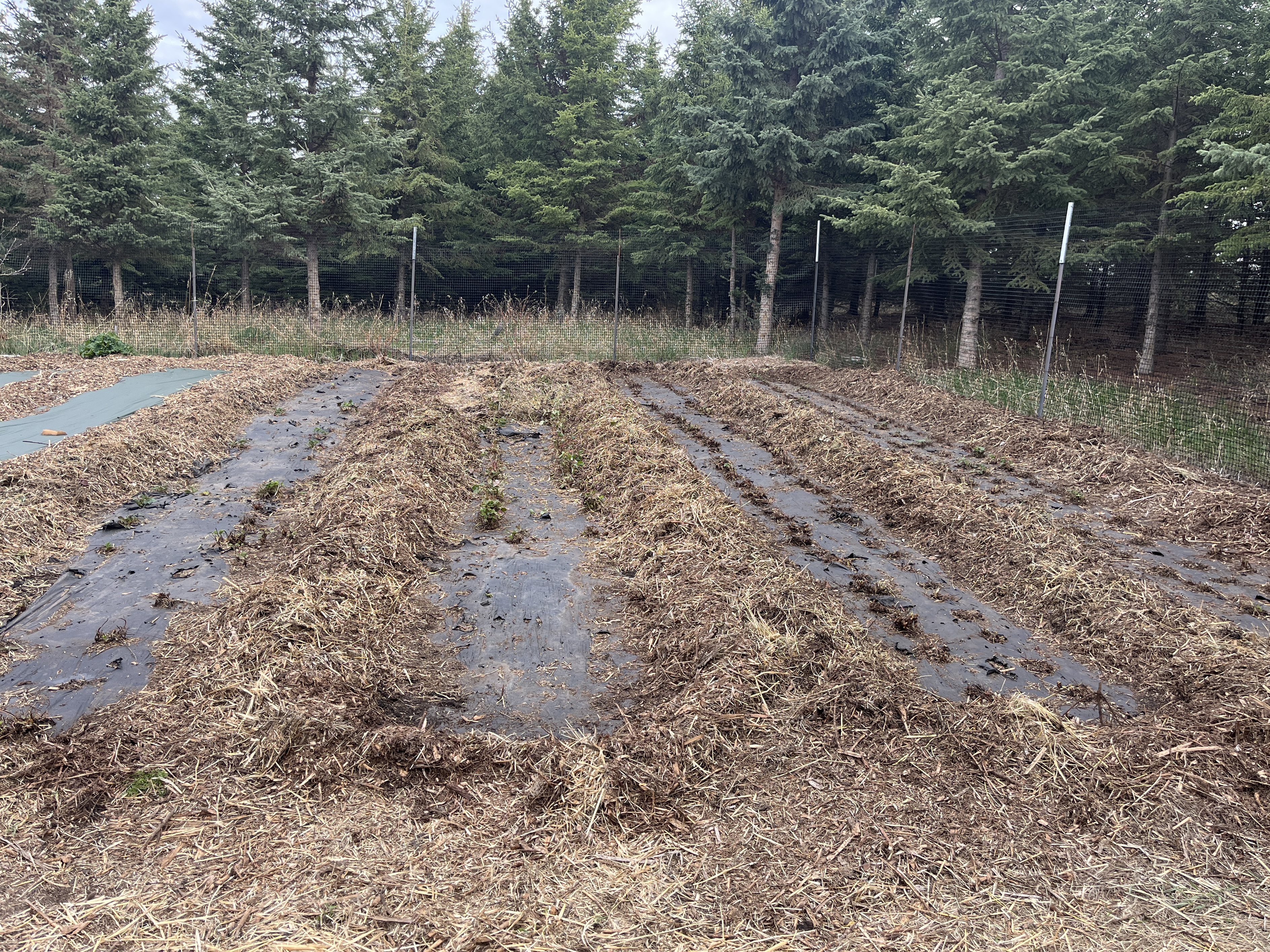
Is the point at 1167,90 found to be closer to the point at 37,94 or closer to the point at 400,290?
the point at 400,290

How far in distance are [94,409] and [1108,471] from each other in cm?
982

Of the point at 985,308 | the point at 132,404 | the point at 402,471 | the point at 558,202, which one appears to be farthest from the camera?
the point at 558,202

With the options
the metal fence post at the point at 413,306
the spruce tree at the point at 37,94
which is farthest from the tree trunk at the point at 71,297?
the metal fence post at the point at 413,306

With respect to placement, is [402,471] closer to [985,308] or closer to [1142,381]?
[1142,381]

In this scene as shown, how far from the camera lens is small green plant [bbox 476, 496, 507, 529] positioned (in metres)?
5.09

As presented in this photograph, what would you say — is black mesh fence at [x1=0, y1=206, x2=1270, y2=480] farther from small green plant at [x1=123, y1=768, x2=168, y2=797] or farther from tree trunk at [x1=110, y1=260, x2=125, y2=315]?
small green plant at [x1=123, y1=768, x2=168, y2=797]

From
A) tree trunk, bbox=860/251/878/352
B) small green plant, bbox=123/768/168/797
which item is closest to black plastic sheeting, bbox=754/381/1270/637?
small green plant, bbox=123/768/168/797

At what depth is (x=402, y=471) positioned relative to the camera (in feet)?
17.7

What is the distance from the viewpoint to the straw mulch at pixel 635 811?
198cm

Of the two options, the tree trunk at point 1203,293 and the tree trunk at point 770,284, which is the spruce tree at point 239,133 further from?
the tree trunk at point 1203,293

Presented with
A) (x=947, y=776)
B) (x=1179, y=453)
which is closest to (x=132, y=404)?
(x=947, y=776)

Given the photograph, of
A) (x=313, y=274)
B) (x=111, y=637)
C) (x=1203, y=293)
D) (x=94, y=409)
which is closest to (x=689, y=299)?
(x=313, y=274)

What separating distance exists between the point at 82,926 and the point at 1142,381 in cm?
1076

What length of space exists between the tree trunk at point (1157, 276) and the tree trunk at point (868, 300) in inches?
167
